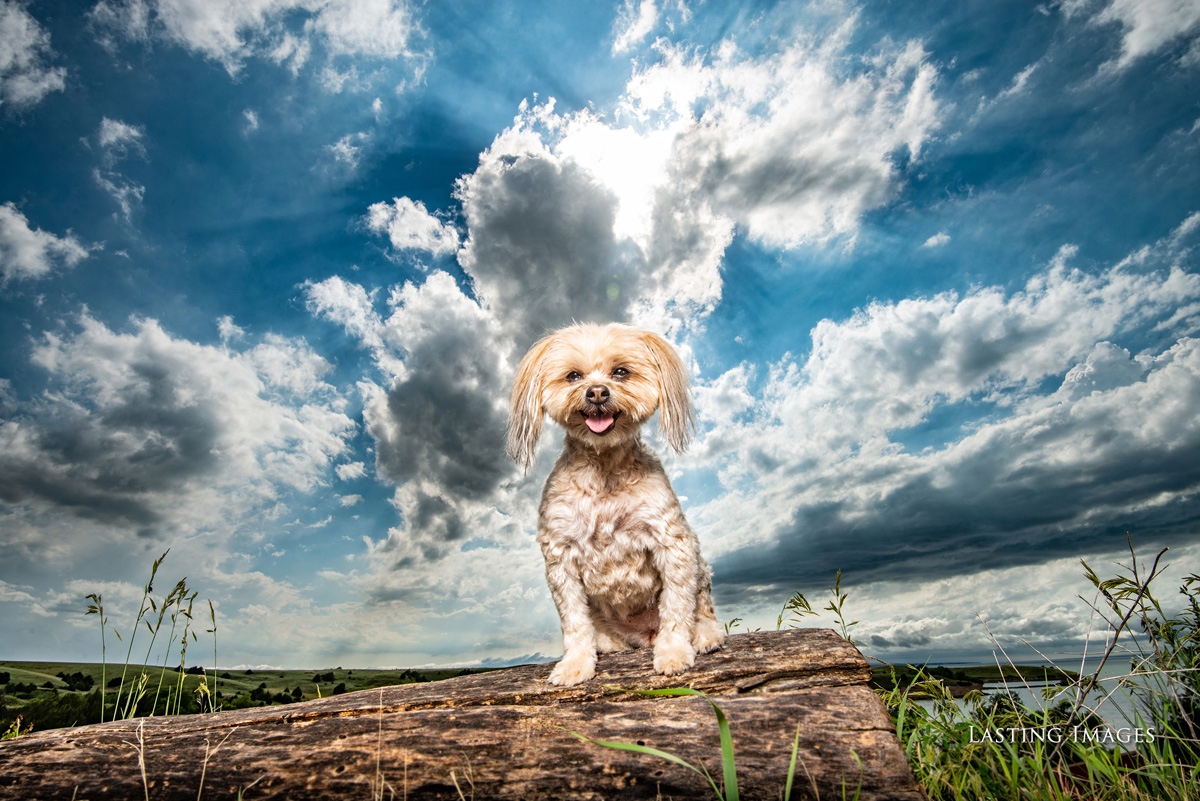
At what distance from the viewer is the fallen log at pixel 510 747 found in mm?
3094

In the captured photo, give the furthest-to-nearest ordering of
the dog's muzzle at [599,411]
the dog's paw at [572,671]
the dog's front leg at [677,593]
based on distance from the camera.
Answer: the dog's muzzle at [599,411] → the dog's front leg at [677,593] → the dog's paw at [572,671]

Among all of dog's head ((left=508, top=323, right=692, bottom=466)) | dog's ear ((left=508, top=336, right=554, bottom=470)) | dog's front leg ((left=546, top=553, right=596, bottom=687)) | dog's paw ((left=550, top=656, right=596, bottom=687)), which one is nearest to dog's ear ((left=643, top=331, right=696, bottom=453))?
dog's head ((left=508, top=323, right=692, bottom=466))

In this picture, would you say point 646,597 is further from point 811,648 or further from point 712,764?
point 712,764

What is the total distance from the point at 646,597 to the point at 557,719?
4.35ft

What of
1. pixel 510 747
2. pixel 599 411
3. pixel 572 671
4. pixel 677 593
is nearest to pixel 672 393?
pixel 599 411

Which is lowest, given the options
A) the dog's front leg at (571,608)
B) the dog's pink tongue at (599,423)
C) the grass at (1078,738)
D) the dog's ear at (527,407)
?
the grass at (1078,738)

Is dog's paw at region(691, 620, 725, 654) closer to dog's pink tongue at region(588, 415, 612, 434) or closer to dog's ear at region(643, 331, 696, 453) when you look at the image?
dog's ear at region(643, 331, 696, 453)

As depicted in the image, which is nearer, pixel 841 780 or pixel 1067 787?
pixel 841 780

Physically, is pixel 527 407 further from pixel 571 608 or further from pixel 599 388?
pixel 571 608

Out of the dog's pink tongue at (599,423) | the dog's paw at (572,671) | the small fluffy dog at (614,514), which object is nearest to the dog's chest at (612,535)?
the small fluffy dog at (614,514)

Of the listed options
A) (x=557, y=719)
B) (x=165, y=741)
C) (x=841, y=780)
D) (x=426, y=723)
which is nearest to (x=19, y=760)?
(x=165, y=741)

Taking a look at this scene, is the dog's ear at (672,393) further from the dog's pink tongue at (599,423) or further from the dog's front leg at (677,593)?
the dog's front leg at (677,593)

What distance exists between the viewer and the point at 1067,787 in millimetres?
3588

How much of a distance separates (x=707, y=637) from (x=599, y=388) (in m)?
1.99
